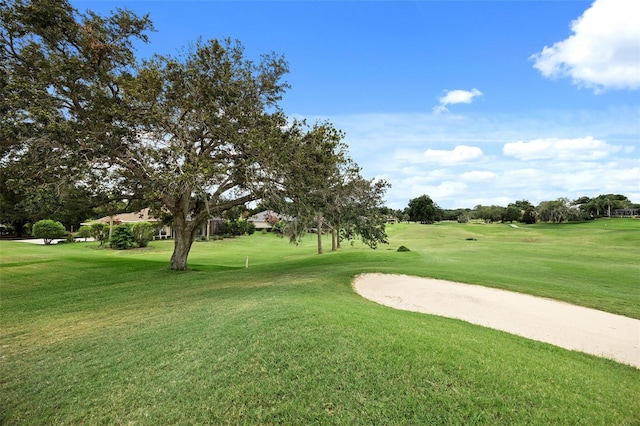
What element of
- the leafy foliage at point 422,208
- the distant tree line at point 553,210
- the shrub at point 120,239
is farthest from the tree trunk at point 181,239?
the leafy foliage at point 422,208

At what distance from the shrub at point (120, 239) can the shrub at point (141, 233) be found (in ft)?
2.82

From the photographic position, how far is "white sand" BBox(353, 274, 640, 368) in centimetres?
763

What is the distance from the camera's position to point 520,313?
10000 mm

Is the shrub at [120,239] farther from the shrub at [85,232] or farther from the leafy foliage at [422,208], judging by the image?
the leafy foliage at [422,208]

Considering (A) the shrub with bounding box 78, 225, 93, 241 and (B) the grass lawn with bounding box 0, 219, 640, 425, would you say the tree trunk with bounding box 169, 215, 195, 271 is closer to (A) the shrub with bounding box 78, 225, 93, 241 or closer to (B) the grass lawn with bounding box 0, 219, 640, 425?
(B) the grass lawn with bounding box 0, 219, 640, 425

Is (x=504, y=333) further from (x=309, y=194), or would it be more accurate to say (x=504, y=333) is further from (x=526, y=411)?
(x=309, y=194)

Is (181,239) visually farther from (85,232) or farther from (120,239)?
(85,232)

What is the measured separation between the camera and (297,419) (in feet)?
12.2

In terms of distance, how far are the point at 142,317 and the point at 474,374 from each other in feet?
25.4

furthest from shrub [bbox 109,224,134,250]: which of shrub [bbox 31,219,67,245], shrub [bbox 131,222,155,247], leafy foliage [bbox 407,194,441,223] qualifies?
leafy foliage [bbox 407,194,441,223]

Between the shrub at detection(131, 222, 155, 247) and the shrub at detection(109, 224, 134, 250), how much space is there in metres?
0.86

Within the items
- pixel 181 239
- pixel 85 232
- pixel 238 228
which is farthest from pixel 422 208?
pixel 181 239

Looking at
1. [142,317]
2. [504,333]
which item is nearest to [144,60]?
[142,317]

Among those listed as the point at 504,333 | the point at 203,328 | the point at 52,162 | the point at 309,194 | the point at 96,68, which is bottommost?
the point at 504,333
